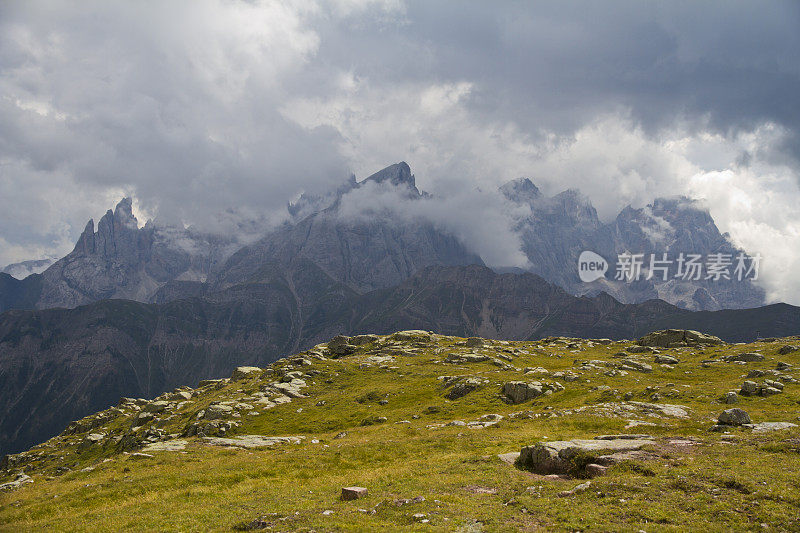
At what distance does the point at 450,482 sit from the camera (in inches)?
1204

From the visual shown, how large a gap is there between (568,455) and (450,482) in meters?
9.32

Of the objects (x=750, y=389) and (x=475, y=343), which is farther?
(x=475, y=343)

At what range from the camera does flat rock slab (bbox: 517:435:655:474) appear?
30219 millimetres

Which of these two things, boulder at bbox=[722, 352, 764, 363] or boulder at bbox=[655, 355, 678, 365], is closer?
boulder at bbox=[722, 352, 764, 363]

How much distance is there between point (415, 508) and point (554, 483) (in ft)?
33.1

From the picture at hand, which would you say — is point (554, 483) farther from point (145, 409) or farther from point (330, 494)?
point (145, 409)

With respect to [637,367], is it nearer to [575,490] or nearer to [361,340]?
[575,490]

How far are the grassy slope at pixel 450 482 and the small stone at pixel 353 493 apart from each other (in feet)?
2.95

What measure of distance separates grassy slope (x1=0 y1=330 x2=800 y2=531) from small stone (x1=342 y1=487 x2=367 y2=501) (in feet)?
2.95

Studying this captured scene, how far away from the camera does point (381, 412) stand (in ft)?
258

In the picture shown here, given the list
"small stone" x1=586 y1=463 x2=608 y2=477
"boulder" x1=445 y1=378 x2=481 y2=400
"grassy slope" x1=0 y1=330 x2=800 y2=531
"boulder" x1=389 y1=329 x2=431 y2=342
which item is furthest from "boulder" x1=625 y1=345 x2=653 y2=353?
"small stone" x1=586 y1=463 x2=608 y2=477

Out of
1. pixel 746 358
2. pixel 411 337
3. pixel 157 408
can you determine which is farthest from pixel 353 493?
pixel 411 337

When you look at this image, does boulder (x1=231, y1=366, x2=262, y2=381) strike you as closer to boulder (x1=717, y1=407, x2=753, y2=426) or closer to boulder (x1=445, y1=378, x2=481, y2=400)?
boulder (x1=445, y1=378, x2=481, y2=400)

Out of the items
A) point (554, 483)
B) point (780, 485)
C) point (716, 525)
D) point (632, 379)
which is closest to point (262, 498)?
point (554, 483)
